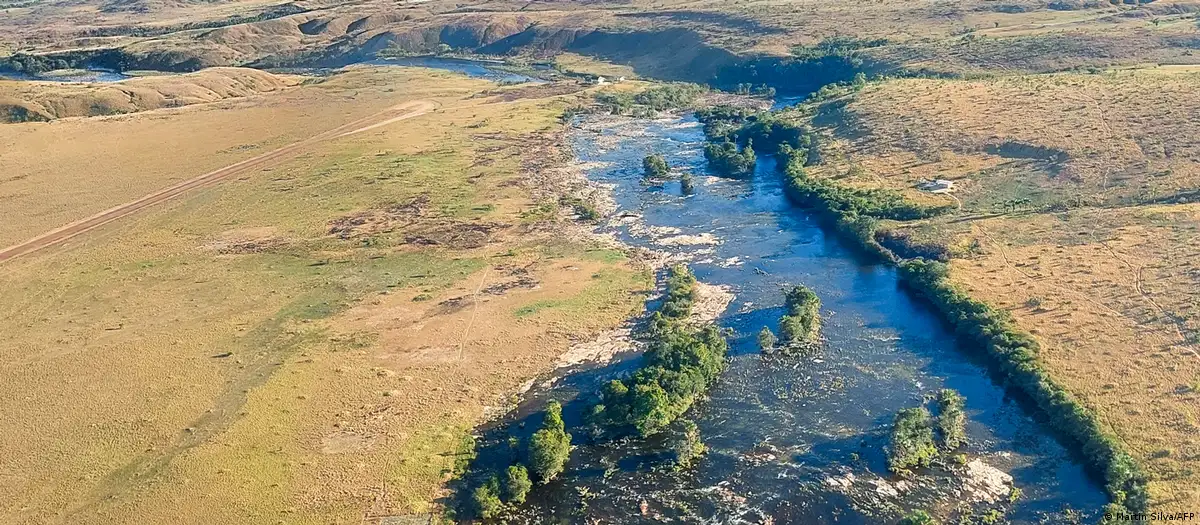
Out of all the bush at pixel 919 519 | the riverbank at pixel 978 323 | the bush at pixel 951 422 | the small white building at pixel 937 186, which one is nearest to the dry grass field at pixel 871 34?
the small white building at pixel 937 186

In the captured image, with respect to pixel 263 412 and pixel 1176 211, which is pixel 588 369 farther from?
pixel 1176 211

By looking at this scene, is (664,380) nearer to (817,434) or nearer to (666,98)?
(817,434)

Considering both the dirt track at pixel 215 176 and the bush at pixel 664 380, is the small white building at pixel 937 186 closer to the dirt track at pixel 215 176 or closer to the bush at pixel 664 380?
the bush at pixel 664 380

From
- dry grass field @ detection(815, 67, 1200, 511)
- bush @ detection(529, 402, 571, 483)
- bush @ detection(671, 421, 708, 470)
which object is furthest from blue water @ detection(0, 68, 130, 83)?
bush @ detection(671, 421, 708, 470)

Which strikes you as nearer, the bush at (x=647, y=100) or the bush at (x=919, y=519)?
the bush at (x=919, y=519)

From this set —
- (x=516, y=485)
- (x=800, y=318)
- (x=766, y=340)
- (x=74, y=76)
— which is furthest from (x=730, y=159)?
(x=74, y=76)

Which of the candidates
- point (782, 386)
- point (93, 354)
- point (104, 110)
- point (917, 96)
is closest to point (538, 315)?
point (782, 386)
